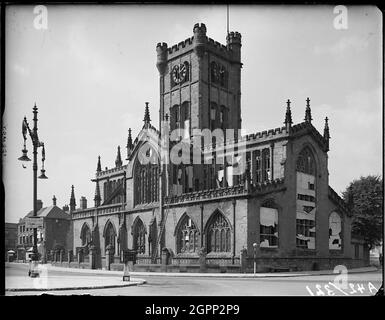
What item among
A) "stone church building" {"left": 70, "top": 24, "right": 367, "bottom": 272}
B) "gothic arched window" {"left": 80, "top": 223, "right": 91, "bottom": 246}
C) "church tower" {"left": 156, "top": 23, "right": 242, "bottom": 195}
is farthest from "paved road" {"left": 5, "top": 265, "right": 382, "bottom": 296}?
A: "church tower" {"left": 156, "top": 23, "right": 242, "bottom": 195}

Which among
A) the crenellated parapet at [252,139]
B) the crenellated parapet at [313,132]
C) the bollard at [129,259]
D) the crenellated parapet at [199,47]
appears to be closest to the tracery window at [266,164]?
the crenellated parapet at [252,139]

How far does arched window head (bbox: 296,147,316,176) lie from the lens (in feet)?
48.2

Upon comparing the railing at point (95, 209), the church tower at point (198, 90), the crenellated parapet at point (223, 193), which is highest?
the church tower at point (198, 90)

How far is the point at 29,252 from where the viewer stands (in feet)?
43.3

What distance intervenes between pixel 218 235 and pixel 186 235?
3.96ft

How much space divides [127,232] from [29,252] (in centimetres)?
390

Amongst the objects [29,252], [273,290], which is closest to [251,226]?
[273,290]

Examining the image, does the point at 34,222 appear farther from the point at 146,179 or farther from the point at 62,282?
the point at 146,179

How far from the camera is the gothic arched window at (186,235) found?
15.3 m

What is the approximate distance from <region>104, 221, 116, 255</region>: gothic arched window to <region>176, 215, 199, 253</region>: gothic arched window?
2110 mm

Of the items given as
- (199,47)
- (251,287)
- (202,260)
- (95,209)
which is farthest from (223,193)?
(199,47)

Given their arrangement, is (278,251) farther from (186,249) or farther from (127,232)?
(127,232)

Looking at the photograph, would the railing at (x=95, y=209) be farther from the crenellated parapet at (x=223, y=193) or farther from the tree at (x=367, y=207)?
the tree at (x=367, y=207)

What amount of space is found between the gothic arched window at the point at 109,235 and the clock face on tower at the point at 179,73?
4.98m
